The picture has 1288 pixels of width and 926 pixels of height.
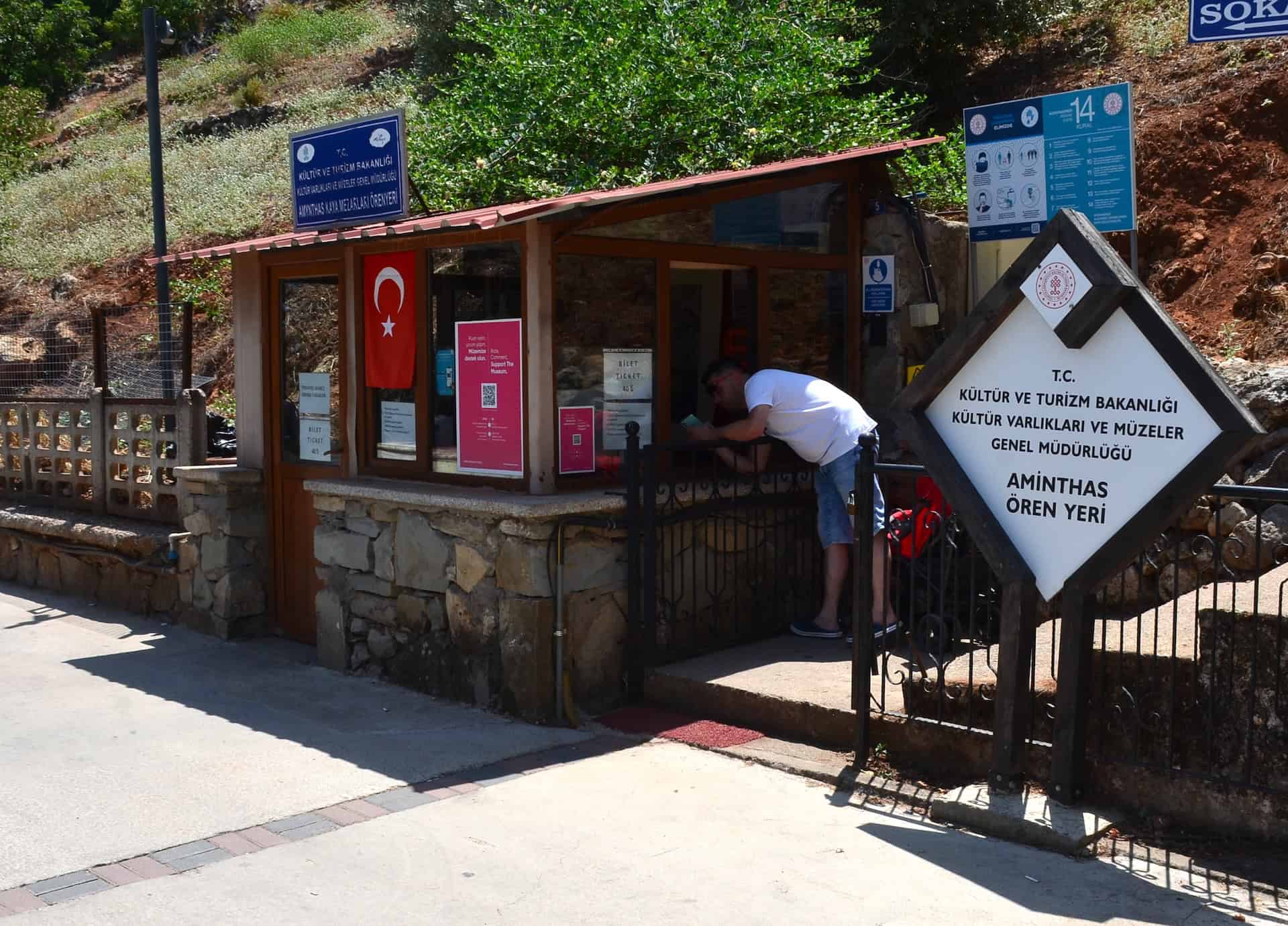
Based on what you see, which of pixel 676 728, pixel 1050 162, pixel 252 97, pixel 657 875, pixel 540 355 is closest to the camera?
pixel 657 875

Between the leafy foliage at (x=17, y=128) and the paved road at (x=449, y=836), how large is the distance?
84.1 feet

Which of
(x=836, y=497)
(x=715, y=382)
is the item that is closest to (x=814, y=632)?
(x=836, y=497)

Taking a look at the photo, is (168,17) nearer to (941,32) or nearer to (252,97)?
(252,97)

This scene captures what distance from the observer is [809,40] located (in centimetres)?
1162

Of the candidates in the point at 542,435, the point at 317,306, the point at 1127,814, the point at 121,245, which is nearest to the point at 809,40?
the point at 317,306

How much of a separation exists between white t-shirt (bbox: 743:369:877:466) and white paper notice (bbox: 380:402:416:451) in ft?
6.35

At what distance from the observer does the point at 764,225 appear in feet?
24.3

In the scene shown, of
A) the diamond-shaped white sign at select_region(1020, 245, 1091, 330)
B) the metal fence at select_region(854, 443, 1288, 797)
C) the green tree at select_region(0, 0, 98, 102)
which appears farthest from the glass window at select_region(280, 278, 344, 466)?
the green tree at select_region(0, 0, 98, 102)

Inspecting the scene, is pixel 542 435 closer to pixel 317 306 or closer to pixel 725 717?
pixel 725 717

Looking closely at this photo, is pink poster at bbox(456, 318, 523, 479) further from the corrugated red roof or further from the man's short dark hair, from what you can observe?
the man's short dark hair

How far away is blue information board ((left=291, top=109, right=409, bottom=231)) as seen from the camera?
7426mm

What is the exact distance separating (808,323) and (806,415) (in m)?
1.13

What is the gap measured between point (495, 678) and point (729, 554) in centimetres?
146

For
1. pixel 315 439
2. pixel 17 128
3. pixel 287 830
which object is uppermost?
pixel 17 128
